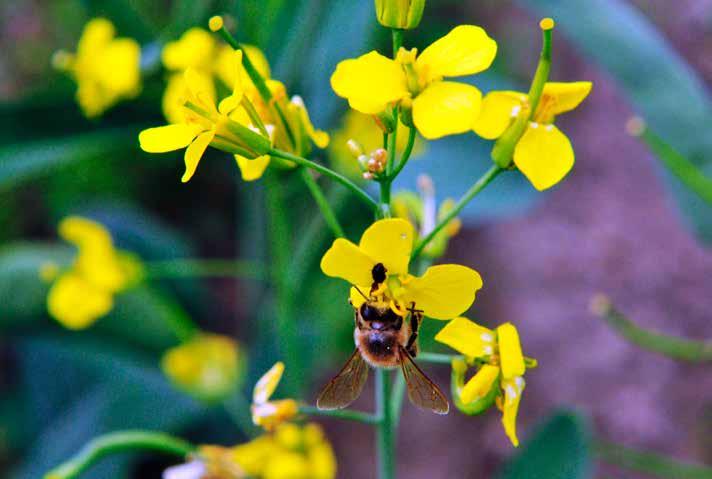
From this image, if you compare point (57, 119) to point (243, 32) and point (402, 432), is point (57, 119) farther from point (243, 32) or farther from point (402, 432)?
point (402, 432)

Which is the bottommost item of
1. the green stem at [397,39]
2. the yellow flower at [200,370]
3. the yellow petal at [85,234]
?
the yellow flower at [200,370]

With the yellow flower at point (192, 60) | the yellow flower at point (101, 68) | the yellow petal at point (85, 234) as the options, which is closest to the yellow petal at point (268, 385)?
the yellow flower at point (192, 60)

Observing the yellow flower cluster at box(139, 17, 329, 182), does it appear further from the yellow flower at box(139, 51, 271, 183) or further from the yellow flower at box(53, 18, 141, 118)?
the yellow flower at box(53, 18, 141, 118)

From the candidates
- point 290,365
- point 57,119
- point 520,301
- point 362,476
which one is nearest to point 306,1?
point 57,119

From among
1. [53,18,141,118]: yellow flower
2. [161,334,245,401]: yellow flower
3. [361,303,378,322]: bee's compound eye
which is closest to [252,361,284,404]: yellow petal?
[361,303,378,322]: bee's compound eye

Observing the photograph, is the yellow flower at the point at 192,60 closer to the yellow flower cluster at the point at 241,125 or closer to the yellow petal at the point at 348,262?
the yellow flower cluster at the point at 241,125
